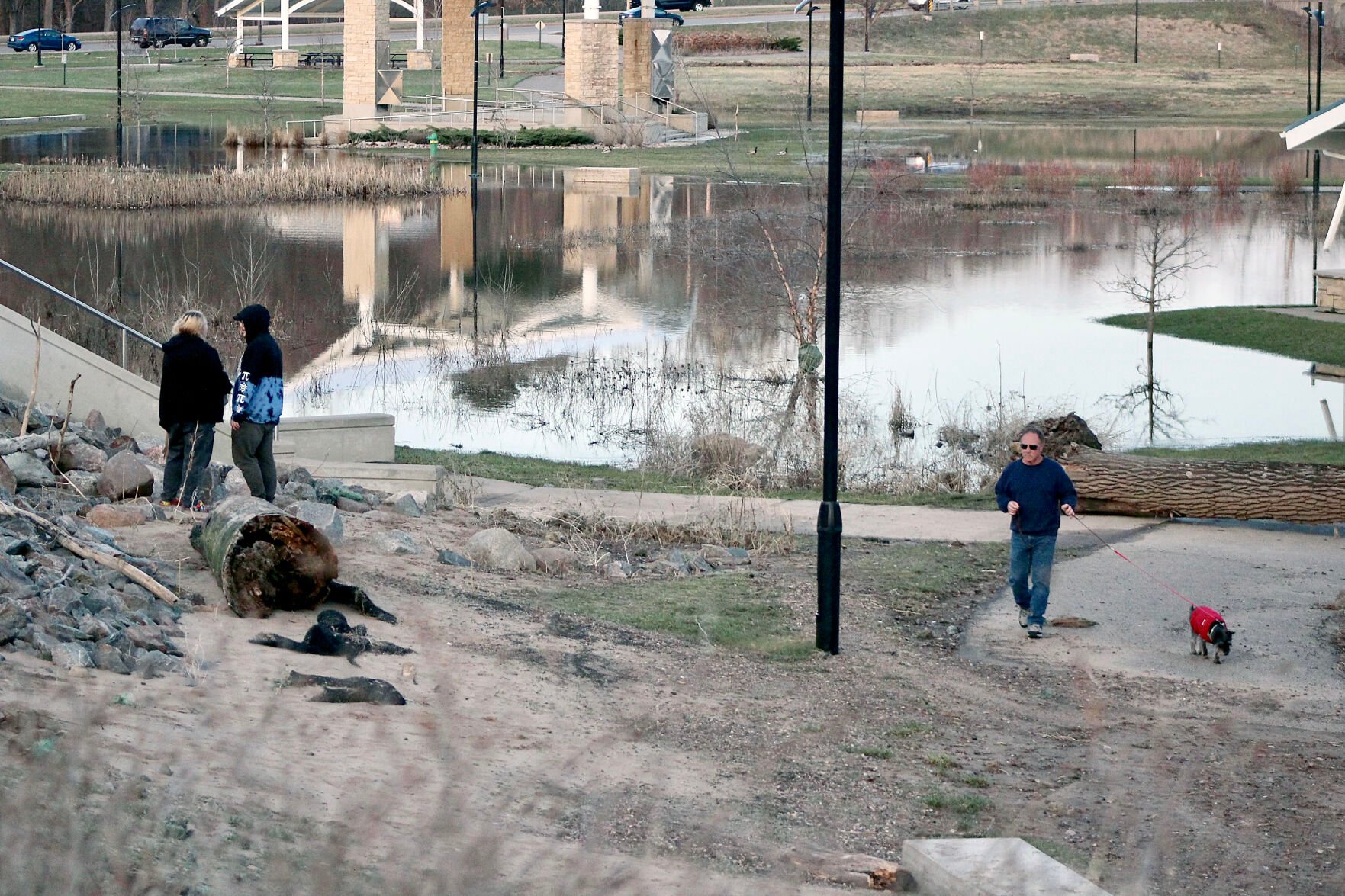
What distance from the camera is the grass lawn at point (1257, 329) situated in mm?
25312

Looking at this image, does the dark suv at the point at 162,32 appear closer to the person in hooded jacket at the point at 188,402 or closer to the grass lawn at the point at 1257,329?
the grass lawn at the point at 1257,329

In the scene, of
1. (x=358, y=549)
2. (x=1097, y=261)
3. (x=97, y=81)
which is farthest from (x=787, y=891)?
(x=97, y=81)

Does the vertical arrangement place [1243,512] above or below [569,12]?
below

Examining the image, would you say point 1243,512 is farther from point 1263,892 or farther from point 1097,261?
point 1097,261

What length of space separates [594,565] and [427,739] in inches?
203

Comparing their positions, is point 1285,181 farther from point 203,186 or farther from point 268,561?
point 268,561

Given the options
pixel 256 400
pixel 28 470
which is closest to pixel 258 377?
pixel 256 400

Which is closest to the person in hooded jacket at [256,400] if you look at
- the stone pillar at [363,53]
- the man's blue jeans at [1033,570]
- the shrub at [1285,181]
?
the man's blue jeans at [1033,570]

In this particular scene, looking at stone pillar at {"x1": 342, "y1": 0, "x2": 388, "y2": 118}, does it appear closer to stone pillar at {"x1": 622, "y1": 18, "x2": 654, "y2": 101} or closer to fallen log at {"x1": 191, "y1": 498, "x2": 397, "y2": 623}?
stone pillar at {"x1": 622, "y1": 18, "x2": 654, "y2": 101}

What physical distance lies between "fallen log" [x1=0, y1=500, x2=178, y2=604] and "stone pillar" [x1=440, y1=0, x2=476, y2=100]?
199 feet

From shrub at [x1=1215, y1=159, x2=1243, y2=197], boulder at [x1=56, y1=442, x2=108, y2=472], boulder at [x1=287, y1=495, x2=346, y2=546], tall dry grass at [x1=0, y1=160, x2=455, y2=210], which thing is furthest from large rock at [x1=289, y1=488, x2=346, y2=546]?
shrub at [x1=1215, y1=159, x2=1243, y2=197]

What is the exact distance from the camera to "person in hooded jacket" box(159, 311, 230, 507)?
1215cm

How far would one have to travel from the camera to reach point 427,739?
7430mm

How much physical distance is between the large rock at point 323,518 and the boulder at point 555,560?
1.54m
